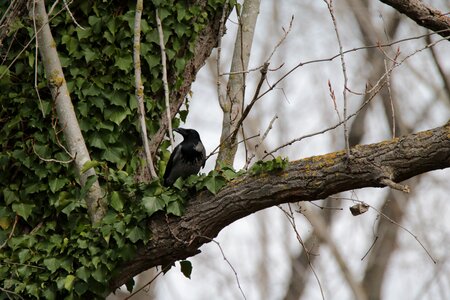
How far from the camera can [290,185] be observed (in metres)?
4.68

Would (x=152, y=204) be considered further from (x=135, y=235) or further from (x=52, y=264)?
(x=52, y=264)

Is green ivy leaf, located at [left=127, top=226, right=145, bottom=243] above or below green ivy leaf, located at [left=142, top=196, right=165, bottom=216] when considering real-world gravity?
below

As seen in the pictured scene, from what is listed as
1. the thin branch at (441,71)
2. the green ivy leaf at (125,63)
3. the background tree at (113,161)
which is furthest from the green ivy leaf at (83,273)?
the thin branch at (441,71)

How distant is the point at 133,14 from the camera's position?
5836 millimetres

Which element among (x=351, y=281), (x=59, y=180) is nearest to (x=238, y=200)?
(x=59, y=180)

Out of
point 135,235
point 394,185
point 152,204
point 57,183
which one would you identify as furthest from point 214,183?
point 57,183

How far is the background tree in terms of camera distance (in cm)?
481

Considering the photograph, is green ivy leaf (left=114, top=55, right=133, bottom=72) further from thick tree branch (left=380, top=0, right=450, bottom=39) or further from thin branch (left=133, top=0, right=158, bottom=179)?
thick tree branch (left=380, top=0, right=450, bottom=39)

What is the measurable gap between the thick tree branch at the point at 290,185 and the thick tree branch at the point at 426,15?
55.3 inches

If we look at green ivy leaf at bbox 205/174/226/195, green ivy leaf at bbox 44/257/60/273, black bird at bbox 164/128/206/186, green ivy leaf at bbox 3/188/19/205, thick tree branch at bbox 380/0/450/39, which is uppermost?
thick tree branch at bbox 380/0/450/39

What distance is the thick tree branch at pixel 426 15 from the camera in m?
5.55

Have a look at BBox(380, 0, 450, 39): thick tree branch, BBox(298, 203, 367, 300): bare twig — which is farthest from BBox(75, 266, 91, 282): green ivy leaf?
BBox(298, 203, 367, 300): bare twig

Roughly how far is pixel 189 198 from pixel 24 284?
128 centimetres

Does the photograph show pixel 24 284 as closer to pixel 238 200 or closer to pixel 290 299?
pixel 238 200
